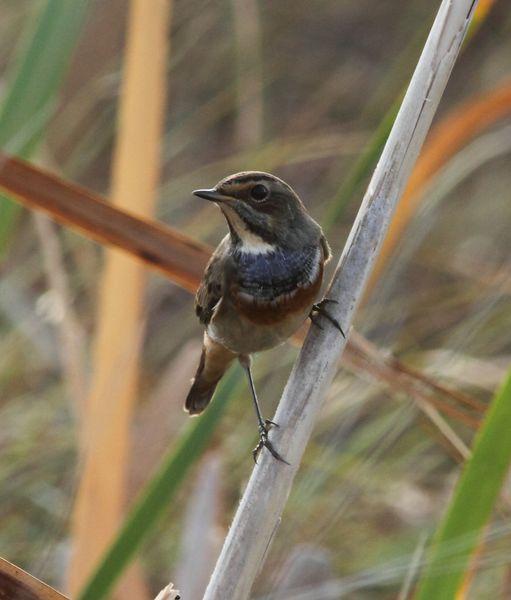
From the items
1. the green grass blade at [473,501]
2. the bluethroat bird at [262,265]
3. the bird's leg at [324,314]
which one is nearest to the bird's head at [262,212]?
the bluethroat bird at [262,265]

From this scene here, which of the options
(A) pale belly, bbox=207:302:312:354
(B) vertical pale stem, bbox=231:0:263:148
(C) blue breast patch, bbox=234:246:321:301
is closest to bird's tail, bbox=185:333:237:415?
(A) pale belly, bbox=207:302:312:354

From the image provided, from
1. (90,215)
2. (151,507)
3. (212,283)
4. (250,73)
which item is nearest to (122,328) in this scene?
(212,283)

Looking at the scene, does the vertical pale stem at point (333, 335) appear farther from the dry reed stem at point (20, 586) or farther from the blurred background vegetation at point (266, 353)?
the dry reed stem at point (20, 586)

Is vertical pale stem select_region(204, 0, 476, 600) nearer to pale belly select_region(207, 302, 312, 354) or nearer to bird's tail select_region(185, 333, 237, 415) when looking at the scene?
pale belly select_region(207, 302, 312, 354)

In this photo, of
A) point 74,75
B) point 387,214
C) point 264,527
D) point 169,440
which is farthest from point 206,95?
point 264,527

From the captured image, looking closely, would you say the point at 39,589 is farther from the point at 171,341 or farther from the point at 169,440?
the point at 171,341

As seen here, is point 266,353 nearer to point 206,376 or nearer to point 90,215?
point 206,376
